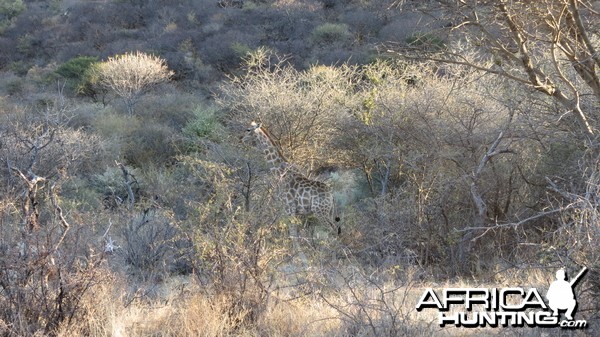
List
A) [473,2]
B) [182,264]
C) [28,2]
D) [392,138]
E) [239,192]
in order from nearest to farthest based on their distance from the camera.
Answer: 1. [473,2]
2. [239,192]
3. [182,264]
4. [392,138]
5. [28,2]

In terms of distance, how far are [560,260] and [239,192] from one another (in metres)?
4.21

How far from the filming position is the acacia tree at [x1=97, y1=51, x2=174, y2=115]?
2638 centimetres

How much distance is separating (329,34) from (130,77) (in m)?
12.5

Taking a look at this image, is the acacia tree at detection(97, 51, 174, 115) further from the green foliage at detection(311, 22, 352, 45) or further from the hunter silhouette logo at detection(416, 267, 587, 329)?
the hunter silhouette logo at detection(416, 267, 587, 329)

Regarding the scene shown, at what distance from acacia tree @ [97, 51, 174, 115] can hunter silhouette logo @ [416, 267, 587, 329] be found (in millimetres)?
21350

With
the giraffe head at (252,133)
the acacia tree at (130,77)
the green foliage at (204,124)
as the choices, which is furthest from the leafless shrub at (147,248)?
the acacia tree at (130,77)

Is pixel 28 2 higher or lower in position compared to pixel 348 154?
higher

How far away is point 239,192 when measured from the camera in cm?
797

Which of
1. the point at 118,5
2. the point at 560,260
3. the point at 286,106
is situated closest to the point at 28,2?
the point at 118,5

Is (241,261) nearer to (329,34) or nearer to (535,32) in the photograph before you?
(535,32)

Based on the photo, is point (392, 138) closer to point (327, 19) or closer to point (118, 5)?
point (327, 19)

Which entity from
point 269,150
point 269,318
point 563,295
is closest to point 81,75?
point 269,150

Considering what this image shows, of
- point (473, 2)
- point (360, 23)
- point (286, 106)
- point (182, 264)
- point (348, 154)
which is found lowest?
point (182, 264)


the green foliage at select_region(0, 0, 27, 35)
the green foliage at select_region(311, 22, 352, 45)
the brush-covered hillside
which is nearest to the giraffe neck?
the brush-covered hillside
